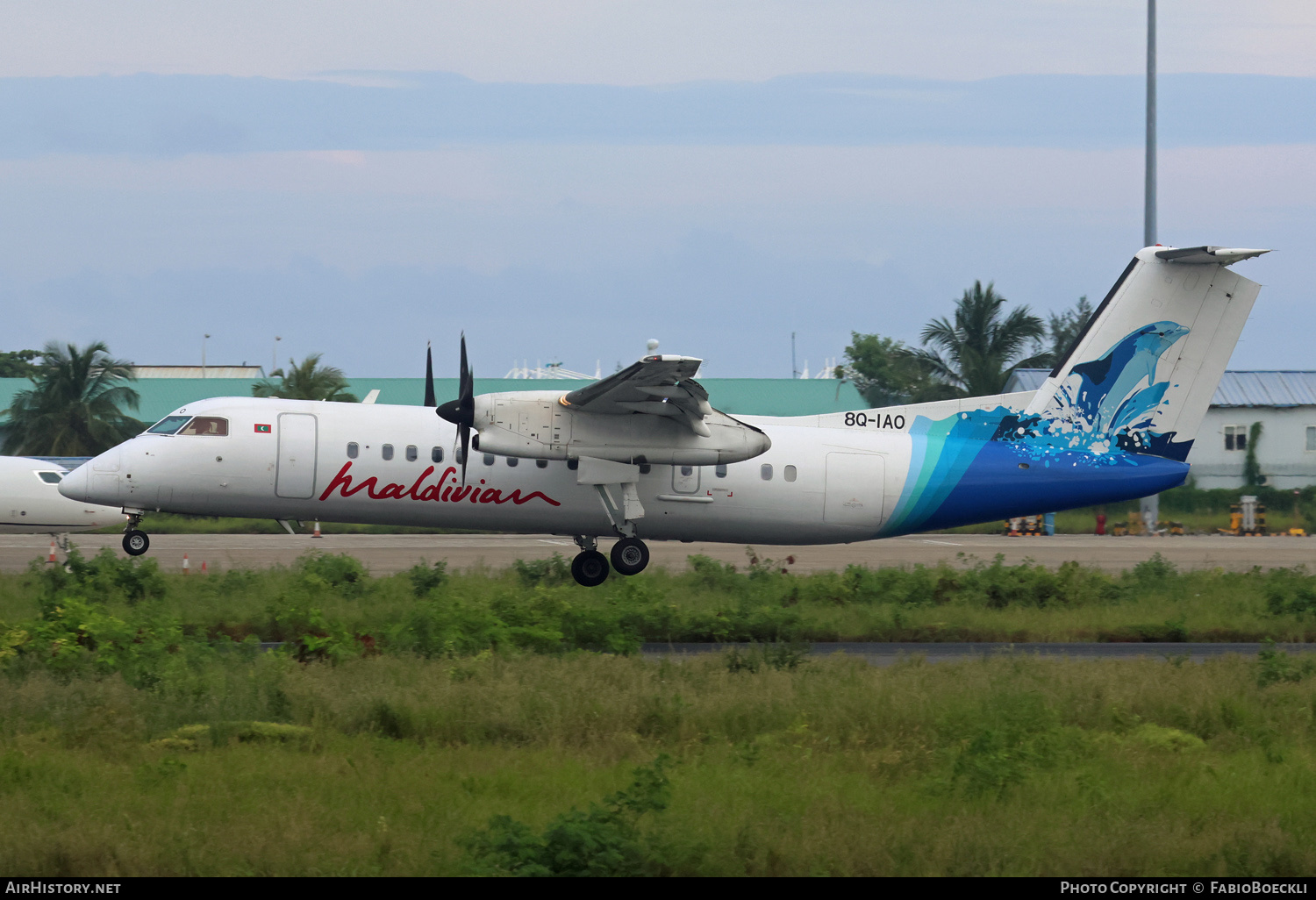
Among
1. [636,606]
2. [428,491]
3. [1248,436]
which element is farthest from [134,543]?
[1248,436]

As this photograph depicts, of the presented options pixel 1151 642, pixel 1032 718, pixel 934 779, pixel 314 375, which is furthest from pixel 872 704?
pixel 314 375

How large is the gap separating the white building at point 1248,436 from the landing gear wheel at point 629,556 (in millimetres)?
33695

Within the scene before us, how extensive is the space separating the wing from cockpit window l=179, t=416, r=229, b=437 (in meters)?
5.52

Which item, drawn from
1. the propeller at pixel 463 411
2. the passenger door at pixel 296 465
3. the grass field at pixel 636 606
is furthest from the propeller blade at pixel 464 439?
the passenger door at pixel 296 465

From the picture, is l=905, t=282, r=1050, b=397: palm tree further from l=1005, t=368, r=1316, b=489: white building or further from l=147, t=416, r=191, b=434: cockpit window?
l=147, t=416, r=191, b=434: cockpit window

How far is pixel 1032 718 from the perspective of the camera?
11.2 metres

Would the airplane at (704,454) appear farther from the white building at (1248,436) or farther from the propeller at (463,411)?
the white building at (1248,436)

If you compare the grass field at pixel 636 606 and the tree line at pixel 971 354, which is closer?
the grass field at pixel 636 606

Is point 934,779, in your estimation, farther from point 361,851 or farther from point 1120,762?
point 361,851

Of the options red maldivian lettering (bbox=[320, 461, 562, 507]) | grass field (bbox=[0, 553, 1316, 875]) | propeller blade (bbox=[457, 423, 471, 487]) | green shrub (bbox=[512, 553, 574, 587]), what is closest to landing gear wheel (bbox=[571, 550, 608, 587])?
red maldivian lettering (bbox=[320, 461, 562, 507])

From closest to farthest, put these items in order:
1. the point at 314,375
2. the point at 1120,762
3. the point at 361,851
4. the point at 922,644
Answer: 1. the point at 361,851
2. the point at 1120,762
3. the point at 922,644
4. the point at 314,375

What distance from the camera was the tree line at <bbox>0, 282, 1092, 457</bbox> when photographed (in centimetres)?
4412

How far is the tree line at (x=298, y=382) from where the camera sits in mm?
44125

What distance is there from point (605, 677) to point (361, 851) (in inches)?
220
